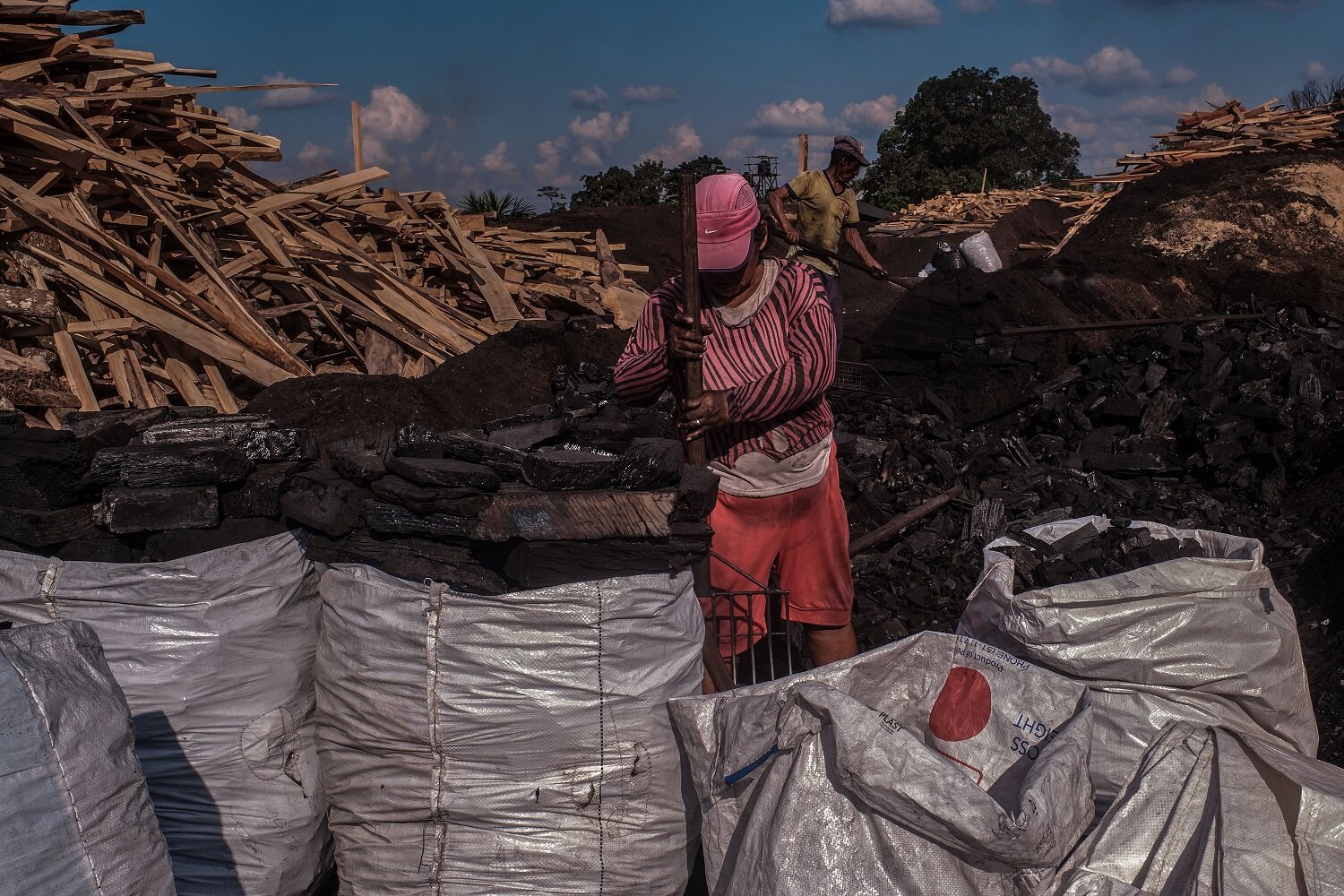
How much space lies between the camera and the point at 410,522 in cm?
271

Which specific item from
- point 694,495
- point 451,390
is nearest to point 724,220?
point 694,495

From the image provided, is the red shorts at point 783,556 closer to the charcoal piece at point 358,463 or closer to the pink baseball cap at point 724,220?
the pink baseball cap at point 724,220

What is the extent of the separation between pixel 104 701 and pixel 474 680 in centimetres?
81

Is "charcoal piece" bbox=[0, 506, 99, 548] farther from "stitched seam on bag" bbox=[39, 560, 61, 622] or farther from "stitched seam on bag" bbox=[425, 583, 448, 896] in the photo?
"stitched seam on bag" bbox=[425, 583, 448, 896]

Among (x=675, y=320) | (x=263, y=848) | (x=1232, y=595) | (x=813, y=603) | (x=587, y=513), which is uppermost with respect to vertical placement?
(x=675, y=320)

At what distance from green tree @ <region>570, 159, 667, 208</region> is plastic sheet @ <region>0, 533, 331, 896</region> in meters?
25.1

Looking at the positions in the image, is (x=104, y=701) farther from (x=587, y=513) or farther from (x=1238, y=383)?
(x=1238, y=383)

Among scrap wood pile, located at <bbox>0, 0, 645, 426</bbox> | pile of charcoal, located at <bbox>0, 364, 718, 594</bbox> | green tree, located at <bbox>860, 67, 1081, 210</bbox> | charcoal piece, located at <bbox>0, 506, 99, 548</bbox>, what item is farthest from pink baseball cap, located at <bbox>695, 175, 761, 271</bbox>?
green tree, located at <bbox>860, 67, 1081, 210</bbox>

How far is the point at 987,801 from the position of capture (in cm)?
206

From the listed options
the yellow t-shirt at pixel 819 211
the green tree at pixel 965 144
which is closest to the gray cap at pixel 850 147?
the yellow t-shirt at pixel 819 211

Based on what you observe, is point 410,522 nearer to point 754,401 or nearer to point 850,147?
point 754,401

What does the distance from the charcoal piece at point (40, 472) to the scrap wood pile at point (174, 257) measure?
414cm

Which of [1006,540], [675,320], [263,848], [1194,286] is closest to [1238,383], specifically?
[1194,286]

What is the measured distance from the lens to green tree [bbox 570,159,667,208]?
27.4 metres
